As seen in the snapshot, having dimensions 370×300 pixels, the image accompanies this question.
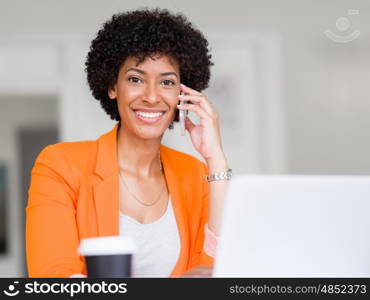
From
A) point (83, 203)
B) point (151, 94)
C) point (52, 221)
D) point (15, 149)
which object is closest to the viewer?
point (52, 221)

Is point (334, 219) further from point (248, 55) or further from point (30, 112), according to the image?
point (30, 112)

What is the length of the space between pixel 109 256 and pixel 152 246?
54 centimetres

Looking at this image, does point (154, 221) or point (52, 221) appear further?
point (154, 221)

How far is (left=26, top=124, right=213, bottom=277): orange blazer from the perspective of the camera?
119cm

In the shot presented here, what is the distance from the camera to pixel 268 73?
398 centimetres

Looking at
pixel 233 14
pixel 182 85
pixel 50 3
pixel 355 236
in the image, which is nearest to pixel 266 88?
pixel 233 14

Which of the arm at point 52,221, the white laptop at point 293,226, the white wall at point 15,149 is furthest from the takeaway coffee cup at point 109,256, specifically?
the white wall at point 15,149

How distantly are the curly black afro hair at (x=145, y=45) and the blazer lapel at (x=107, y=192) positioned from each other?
0.73ft

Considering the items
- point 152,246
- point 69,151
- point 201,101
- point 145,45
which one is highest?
point 145,45

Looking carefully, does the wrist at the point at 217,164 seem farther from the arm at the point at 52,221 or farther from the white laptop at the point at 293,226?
the white laptop at the point at 293,226

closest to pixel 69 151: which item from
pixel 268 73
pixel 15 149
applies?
pixel 268 73

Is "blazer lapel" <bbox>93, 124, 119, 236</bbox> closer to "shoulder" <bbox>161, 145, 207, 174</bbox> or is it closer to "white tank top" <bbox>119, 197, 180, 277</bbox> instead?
"white tank top" <bbox>119, 197, 180, 277</bbox>

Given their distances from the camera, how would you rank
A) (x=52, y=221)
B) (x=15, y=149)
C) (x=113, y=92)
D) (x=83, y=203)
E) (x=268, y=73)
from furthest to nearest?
1. (x=15, y=149)
2. (x=268, y=73)
3. (x=113, y=92)
4. (x=83, y=203)
5. (x=52, y=221)

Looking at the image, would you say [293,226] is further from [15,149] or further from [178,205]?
[15,149]
